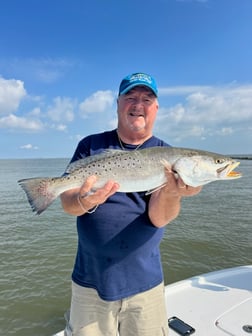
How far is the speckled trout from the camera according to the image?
124 inches

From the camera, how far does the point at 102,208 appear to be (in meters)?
3.11

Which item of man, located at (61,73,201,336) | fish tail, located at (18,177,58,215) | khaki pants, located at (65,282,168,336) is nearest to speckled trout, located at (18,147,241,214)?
fish tail, located at (18,177,58,215)

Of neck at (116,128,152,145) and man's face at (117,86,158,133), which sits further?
neck at (116,128,152,145)

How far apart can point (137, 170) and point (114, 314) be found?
4.88ft

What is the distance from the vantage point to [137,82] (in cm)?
331

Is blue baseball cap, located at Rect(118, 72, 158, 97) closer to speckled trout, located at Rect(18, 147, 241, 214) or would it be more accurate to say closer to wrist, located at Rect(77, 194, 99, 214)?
speckled trout, located at Rect(18, 147, 241, 214)

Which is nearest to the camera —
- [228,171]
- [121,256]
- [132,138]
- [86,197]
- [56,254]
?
[86,197]

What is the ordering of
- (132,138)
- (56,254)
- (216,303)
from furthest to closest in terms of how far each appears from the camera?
(56,254), (216,303), (132,138)

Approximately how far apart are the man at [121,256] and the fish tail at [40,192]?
162 millimetres

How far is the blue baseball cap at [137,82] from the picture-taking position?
3.32 metres

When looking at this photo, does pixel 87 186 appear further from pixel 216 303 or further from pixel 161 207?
pixel 216 303

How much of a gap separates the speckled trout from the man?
0.34ft

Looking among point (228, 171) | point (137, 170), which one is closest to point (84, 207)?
point (137, 170)

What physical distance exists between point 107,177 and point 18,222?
14.9 metres
